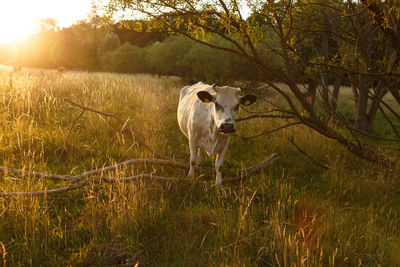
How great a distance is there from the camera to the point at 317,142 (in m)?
6.32

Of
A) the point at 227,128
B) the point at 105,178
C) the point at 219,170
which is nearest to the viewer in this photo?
the point at 105,178

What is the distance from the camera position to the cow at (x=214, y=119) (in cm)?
390

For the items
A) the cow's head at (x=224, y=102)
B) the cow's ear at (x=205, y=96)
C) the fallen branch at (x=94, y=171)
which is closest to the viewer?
the fallen branch at (x=94, y=171)

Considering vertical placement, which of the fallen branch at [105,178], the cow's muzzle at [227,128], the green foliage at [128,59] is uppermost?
the green foliage at [128,59]

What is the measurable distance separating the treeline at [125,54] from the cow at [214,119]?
5.17 feet

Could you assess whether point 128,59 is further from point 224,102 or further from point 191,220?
point 191,220

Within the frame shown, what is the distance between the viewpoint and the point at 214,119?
4219mm

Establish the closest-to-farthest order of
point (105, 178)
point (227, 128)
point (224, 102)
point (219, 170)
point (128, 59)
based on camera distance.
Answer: point (105, 178), point (227, 128), point (224, 102), point (219, 170), point (128, 59)

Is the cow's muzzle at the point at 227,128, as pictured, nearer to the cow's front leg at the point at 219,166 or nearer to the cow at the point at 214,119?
the cow at the point at 214,119

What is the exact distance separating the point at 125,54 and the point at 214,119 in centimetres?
4372

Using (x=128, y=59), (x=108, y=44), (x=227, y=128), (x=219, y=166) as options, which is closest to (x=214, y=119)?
(x=227, y=128)

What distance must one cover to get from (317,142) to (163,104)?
18.2ft

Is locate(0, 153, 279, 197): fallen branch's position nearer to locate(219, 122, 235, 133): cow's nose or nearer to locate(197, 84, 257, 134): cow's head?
locate(219, 122, 235, 133): cow's nose

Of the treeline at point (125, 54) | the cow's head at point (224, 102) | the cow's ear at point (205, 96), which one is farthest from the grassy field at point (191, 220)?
the treeline at point (125, 54)
